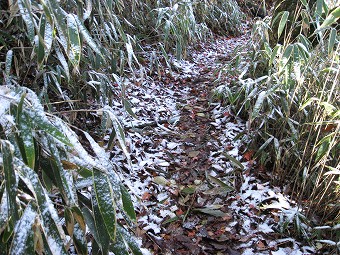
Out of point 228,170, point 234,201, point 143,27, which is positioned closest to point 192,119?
point 228,170

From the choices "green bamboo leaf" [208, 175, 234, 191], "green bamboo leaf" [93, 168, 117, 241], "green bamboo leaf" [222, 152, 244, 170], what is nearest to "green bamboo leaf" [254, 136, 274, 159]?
"green bamboo leaf" [222, 152, 244, 170]

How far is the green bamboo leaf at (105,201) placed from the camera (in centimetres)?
76

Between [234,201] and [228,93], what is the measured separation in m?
1.13

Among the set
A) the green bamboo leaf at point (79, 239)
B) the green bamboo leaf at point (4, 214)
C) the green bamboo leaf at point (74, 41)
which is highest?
the green bamboo leaf at point (74, 41)

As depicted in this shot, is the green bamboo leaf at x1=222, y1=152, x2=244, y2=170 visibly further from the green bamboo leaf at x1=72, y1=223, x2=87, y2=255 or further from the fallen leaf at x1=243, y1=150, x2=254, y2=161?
the green bamboo leaf at x1=72, y1=223, x2=87, y2=255

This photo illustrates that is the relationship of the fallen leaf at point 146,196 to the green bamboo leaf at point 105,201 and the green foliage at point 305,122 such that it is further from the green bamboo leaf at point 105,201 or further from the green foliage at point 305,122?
the green bamboo leaf at point 105,201

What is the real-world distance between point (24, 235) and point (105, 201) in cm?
20

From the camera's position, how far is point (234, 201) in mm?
1895

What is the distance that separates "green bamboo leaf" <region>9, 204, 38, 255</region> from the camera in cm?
63

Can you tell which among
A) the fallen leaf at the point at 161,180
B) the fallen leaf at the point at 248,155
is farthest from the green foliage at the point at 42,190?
the fallen leaf at the point at 248,155

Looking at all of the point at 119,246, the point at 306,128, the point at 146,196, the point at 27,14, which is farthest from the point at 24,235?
the point at 306,128

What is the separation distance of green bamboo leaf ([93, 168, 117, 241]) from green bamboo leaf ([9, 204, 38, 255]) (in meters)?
0.16

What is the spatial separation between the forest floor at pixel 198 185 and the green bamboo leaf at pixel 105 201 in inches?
14.9

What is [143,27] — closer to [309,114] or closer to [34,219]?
[309,114]
